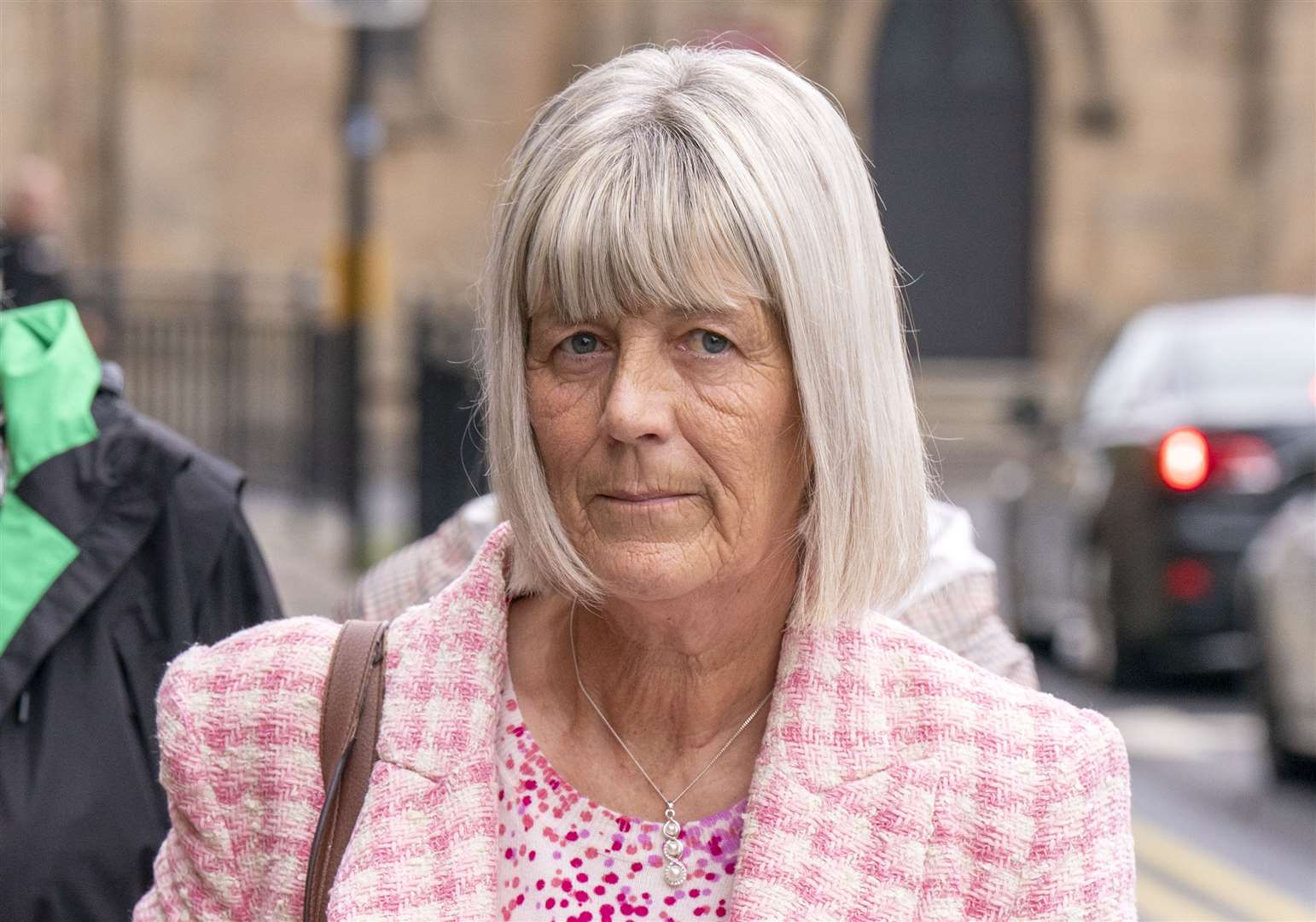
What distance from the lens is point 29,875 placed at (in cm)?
273

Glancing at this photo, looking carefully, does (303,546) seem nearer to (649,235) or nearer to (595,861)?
(595,861)

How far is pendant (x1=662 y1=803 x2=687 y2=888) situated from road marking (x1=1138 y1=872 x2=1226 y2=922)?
13.4ft

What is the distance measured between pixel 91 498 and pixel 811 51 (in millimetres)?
19705

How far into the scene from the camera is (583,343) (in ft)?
7.62

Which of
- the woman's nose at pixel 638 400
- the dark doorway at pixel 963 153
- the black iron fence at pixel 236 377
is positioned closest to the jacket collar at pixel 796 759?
the woman's nose at pixel 638 400

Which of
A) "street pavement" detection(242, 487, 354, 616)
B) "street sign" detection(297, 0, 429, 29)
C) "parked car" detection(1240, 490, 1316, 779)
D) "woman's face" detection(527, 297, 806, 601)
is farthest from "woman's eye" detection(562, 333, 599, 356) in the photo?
"street sign" detection(297, 0, 429, 29)

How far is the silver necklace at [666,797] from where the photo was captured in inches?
92.1

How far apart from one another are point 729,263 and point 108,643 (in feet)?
3.53

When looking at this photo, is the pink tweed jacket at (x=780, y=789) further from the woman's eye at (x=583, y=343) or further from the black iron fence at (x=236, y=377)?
the black iron fence at (x=236, y=377)

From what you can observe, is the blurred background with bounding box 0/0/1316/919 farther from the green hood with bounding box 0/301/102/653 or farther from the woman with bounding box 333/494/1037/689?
the green hood with bounding box 0/301/102/653

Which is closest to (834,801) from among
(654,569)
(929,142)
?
(654,569)

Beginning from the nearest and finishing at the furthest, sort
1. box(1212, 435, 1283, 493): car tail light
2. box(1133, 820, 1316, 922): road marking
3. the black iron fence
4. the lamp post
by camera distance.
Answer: box(1133, 820, 1316, 922): road marking
box(1212, 435, 1283, 493): car tail light
the lamp post
the black iron fence

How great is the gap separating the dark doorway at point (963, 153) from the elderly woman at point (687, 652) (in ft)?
66.5

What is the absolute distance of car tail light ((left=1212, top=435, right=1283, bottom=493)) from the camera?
31.6 ft
